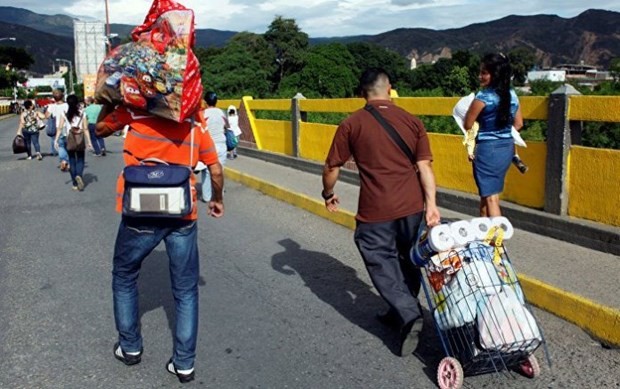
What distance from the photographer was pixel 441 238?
12.6 feet

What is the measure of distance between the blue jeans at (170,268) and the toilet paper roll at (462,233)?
59.7 inches

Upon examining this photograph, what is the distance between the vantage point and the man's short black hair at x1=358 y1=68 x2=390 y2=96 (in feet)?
14.5

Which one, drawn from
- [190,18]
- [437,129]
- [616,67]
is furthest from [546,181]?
[616,67]

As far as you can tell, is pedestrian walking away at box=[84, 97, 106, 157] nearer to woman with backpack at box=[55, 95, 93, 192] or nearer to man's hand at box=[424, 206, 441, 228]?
woman with backpack at box=[55, 95, 93, 192]

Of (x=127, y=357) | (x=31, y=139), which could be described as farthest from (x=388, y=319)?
(x=31, y=139)

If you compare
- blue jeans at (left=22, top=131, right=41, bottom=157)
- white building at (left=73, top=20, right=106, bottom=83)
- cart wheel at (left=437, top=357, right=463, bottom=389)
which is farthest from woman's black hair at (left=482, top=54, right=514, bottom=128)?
white building at (left=73, top=20, right=106, bottom=83)

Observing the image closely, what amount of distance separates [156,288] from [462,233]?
3.04m

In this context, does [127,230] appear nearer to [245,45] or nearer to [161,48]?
[161,48]

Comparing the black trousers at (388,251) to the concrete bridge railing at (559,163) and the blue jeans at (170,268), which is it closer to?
the blue jeans at (170,268)

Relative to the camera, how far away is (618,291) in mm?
5016

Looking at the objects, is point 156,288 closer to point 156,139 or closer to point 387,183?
point 156,139

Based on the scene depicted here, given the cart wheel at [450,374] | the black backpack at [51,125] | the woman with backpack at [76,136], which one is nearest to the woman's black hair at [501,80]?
the cart wheel at [450,374]

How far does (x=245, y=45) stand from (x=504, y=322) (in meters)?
84.1

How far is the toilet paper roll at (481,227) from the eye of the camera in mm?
3855
